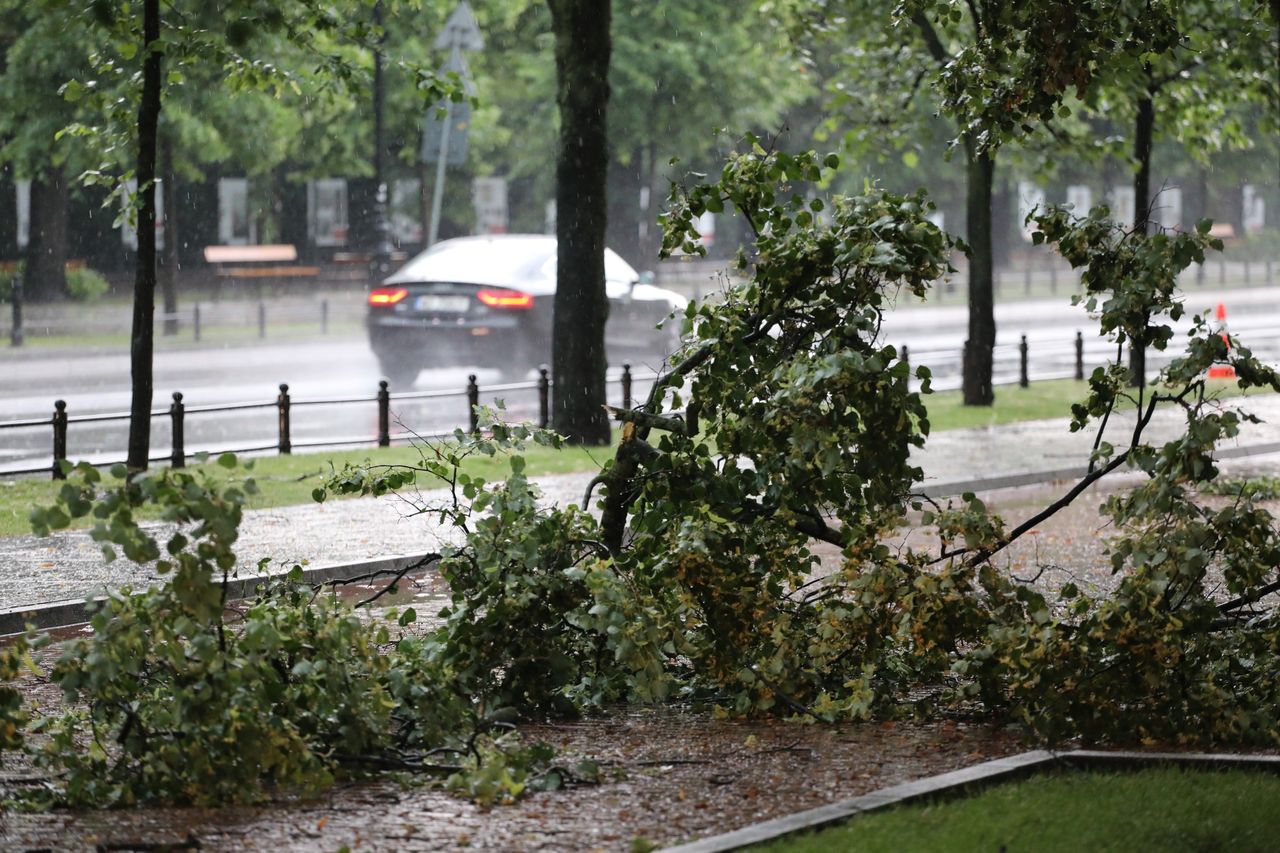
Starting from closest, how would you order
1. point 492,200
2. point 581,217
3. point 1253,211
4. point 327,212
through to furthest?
point 581,217 → point 327,212 → point 492,200 → point 1253,211

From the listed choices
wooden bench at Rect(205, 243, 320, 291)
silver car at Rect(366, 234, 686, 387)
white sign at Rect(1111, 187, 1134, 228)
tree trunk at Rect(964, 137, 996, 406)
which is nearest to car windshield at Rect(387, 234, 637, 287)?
silver car at Rect(366, 234, 686, 387)

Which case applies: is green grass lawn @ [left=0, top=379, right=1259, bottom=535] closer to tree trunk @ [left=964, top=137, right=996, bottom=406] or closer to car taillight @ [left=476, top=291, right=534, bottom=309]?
tree trunk @ [left=964, top=137, right=996, bottom=406]

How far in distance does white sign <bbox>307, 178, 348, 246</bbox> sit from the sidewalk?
3715cm

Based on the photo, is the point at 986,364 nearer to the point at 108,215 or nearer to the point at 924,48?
the point at 924,48

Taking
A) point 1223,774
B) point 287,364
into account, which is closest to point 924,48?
point 287,364

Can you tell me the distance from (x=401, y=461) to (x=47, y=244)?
28.3 meters

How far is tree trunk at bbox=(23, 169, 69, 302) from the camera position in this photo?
4081 centimetres

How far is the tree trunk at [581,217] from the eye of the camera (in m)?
17.0

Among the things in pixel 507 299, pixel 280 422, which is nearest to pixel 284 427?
pixel 280 422

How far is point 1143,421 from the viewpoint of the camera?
7.60 m

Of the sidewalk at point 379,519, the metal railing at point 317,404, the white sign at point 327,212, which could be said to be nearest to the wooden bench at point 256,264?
the white sign at point 327,212

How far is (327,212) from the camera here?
5462 cm

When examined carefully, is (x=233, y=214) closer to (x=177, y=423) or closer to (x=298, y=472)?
(x=177, y=423)

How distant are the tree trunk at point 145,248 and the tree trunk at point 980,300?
38.0 ft
